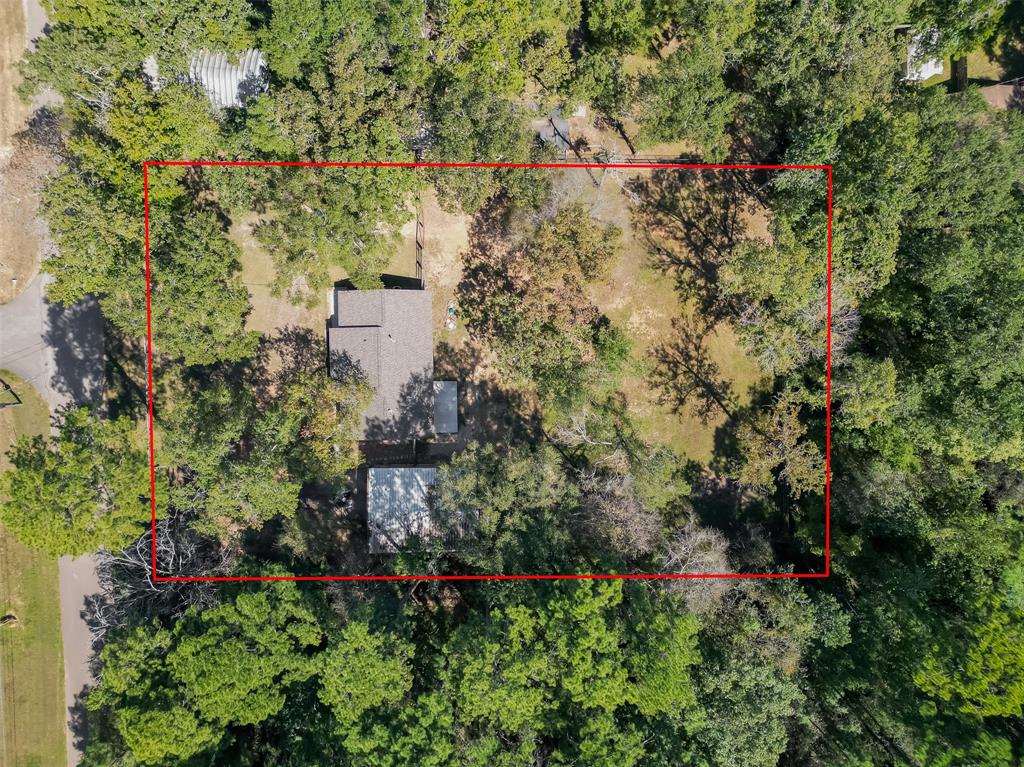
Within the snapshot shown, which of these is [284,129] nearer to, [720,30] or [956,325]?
[720,30]

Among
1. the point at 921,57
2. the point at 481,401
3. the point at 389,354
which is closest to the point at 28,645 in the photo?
the point at 389,354

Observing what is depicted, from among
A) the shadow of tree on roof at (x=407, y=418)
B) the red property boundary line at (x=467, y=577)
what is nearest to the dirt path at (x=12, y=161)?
the red property boundary line at (x=467, y=577)

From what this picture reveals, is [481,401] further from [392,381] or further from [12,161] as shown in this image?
[12,161]

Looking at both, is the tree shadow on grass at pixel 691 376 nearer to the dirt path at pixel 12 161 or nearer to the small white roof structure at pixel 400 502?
the small white roof structure at pixel 400 502

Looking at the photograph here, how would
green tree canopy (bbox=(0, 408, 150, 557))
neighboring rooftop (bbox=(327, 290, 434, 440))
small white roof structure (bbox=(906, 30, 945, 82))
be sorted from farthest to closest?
neighboring rooftop (bbox=(327, 290, 434, 440)) < small white roof structure (bbox=(906, 30, 945, 82)) < green tree canopy (bbox=(0, 408, 150, 557))

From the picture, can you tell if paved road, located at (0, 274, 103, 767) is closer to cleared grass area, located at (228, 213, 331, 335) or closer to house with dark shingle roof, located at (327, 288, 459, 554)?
cleared grass area, located at (228, 213, 331, 335)

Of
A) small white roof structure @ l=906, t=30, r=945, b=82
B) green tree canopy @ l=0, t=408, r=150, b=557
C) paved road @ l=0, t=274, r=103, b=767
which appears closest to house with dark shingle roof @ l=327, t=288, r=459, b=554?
green tree canopy @ l=0, t=408, r=150, b=557
